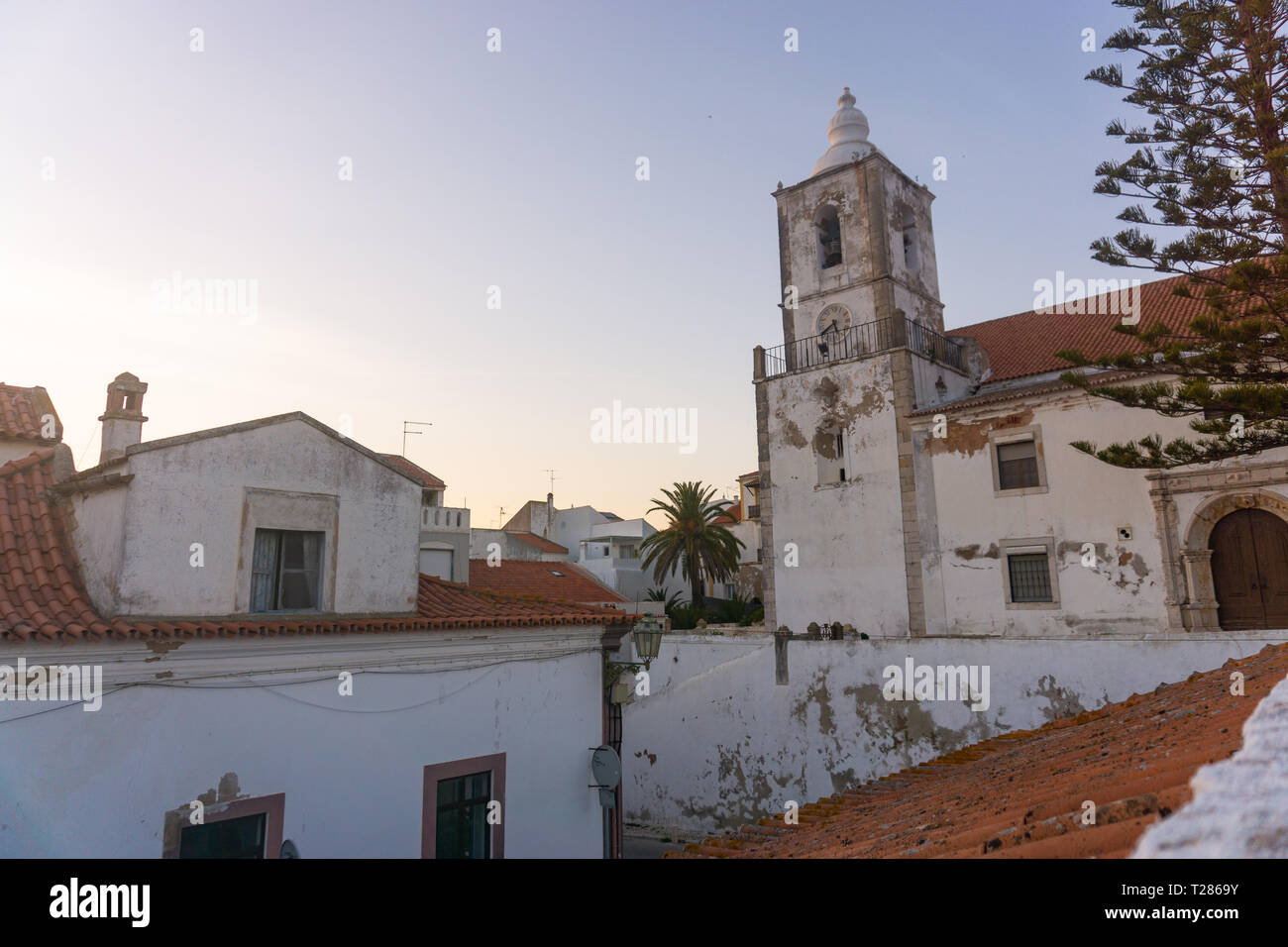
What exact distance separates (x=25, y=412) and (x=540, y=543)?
35474mm

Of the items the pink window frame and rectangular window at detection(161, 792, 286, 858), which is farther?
the pink window frame

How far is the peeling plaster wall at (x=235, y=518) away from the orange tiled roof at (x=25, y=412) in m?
4.90

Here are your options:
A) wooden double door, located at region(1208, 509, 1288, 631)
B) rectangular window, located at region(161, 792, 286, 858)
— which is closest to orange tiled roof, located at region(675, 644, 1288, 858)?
rectangular window, located at region(161, 792, 286, 858)

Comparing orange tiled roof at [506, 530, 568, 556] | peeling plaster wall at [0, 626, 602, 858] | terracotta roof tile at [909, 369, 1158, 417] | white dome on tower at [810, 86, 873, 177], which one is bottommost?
peeling plaster wall at [0, 626, 602, 858]

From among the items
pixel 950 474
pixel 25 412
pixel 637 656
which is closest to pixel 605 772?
pixel 637 656

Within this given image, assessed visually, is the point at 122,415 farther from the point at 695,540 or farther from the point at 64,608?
the point at 695,540

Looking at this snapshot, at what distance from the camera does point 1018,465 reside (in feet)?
60.8

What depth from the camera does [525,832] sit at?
1006 centimetres

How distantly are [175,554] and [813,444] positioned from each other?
1694 cm

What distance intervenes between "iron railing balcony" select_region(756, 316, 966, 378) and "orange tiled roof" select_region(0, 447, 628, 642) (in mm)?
14127

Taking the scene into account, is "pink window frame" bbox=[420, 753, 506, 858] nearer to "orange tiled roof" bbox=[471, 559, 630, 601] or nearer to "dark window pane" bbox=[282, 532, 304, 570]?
"dark window pane" bbox=[282, 532, 304, 570]

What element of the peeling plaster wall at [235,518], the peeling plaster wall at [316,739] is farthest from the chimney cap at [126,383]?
the peeling plaster wall at [316,739]

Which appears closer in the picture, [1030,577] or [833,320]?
[1030,577]

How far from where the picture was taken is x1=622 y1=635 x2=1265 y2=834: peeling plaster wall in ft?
37.0
